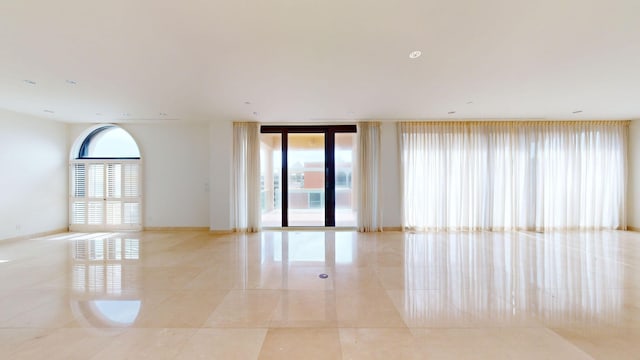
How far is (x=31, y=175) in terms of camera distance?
6.30 metres

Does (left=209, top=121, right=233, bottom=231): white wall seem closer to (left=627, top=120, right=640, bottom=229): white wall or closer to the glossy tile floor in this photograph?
the glossy tile floor

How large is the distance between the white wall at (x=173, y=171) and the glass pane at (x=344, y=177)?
3496 mm

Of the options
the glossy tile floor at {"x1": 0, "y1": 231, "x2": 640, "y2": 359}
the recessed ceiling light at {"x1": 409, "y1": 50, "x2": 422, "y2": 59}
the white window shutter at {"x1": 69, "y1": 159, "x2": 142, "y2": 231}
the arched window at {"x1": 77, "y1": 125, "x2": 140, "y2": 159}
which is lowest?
the glossy tile floor at {"x1": 0, "y1": 231, "x2": 640, "y2": 359}

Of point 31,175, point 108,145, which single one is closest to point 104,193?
point 108,145

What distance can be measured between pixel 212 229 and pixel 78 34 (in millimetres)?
4838

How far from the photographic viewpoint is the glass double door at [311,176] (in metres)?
7.12

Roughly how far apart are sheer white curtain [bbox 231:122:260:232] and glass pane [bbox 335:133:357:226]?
209 centimetres

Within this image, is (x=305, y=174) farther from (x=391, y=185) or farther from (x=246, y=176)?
(x=391, y=185)

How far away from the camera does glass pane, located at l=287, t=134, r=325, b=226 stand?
23.5 feet

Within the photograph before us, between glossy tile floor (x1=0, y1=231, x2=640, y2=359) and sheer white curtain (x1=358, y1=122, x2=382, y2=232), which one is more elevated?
sheer white curtain (x1=358, y1=122, x2=382, y2=232)

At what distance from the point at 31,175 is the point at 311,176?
6.60m

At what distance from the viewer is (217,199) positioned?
22.2 feet

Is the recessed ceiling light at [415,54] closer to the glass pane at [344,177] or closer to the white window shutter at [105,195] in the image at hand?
the glass pane at [344,177]

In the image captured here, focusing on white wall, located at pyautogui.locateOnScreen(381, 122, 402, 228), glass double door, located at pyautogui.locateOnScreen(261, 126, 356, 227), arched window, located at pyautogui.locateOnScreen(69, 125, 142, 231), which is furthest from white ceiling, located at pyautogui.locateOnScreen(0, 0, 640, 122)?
arched window, located at pyautogui.locateOnScreen(69, 125, 142, 231)
